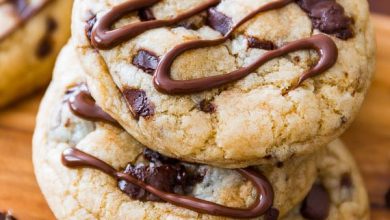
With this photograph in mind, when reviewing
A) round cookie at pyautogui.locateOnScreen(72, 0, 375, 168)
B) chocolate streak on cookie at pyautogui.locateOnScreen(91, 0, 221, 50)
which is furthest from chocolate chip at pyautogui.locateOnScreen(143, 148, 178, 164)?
chocolate streak on cookie at pyautogui.locateOnScreen(91, 0, 221, 50)

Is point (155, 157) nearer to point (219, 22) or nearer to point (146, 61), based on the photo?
point (146, 61)

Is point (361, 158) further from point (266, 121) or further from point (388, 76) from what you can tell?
point (266, 121)

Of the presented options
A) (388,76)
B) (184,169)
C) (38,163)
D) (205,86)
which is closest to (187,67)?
(205,86)

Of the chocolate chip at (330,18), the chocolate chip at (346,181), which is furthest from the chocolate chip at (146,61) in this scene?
the chocolate chip at (346,181)

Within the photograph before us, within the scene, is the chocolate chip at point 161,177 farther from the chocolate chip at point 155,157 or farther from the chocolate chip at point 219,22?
the chocolate chip at point 219,22

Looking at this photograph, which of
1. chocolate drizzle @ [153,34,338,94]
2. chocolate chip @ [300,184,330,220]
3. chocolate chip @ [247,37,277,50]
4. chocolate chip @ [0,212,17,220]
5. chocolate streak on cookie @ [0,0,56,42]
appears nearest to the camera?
chocolate drizzle @ [153,34,338,94]

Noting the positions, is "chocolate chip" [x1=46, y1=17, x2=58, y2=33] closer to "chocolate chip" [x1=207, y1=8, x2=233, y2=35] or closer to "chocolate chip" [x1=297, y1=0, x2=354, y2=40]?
"chocolate chip" [x1=207, y1=8, x2=233, y2=35]
